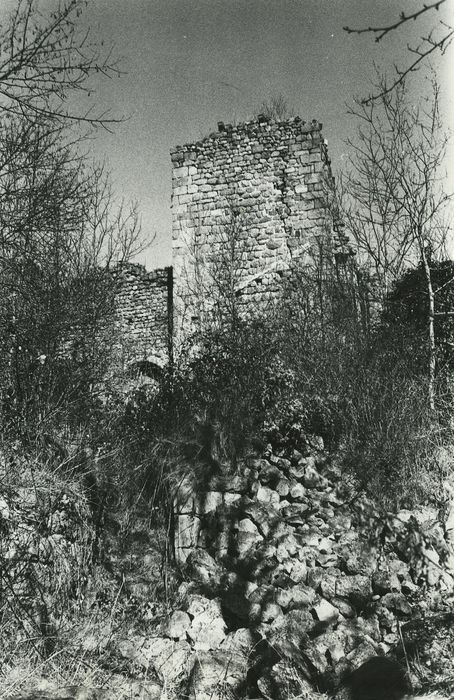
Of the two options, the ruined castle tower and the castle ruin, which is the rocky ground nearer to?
the castle ruin

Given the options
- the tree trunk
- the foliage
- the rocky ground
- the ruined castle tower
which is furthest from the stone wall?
the rocky ground

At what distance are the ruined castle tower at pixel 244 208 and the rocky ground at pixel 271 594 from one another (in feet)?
18.9

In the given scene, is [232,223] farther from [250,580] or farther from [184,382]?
[250,580]

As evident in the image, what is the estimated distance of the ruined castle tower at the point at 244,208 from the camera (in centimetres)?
1081

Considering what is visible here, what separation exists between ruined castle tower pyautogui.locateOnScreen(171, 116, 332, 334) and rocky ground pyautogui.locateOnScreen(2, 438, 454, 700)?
18.9ft

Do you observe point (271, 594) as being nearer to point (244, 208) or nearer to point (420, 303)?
point (420, 303)

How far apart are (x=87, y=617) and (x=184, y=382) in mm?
3050

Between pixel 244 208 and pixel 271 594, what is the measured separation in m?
8.52

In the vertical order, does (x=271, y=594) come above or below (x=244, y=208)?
below

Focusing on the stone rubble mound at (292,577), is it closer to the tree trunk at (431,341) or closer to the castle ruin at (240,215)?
the tree trunk at (431,341)

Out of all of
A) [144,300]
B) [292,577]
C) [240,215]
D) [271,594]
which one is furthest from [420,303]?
[144,300]

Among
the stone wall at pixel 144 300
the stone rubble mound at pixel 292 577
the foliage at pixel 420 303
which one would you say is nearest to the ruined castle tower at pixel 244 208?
the stone wall at pixel 144 300

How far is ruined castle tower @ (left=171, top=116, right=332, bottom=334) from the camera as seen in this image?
10.8 m

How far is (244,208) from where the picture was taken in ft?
37.3
